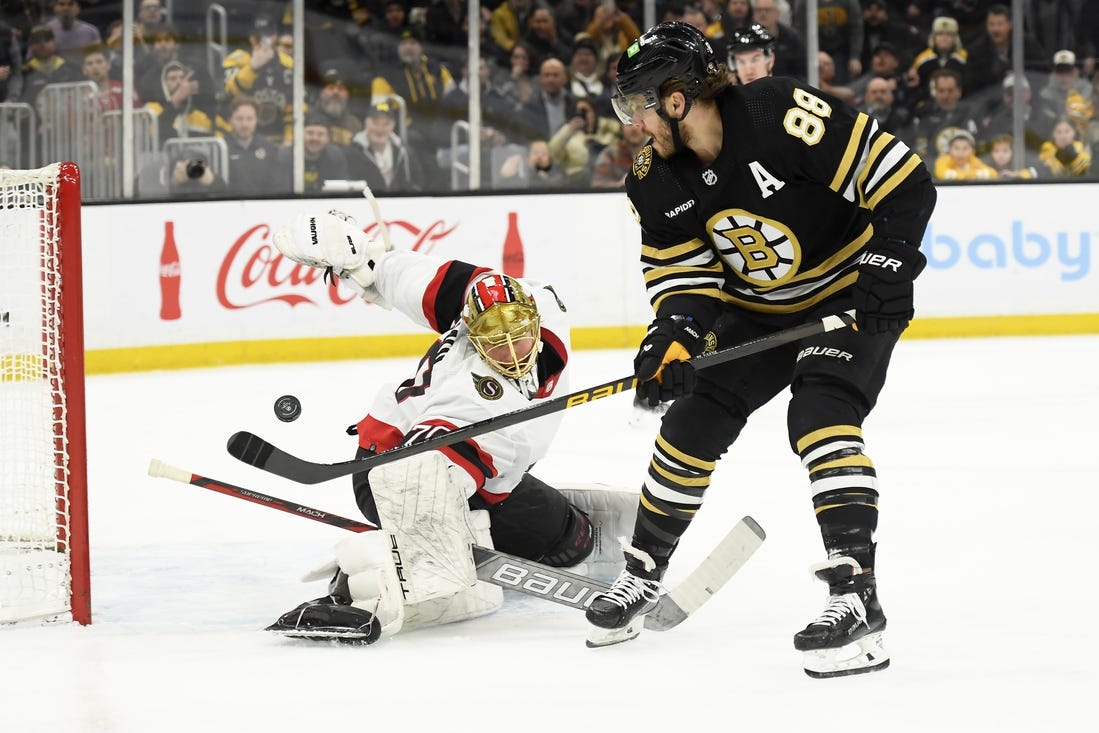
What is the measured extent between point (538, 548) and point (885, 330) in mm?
974

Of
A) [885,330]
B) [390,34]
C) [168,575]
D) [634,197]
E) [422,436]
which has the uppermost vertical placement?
[390,34]

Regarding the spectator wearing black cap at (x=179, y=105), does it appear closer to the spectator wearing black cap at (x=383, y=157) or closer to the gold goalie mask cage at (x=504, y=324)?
the spectator wearing black cap at (x=383, y=157)

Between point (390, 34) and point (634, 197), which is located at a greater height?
point (390, 34)

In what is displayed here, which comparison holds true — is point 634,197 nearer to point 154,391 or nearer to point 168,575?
point 168,575

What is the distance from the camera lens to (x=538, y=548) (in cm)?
311

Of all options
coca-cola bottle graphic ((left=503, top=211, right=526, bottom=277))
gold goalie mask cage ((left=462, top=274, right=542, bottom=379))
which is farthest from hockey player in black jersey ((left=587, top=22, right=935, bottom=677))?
coca-cola bottle graphic ((left=503, top=211, right=526, bottom=277))

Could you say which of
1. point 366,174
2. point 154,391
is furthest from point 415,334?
point 154,391

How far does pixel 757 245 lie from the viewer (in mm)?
2582

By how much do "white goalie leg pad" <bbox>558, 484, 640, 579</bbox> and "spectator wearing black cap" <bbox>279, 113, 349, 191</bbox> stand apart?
12.9 feet

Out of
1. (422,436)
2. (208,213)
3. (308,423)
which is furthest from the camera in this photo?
(208,213)

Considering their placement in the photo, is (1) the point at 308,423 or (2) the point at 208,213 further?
(2) the point at 208,213

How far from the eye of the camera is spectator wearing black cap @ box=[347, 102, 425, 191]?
701 centimetres

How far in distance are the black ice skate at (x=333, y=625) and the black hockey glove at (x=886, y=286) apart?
3.24 feet

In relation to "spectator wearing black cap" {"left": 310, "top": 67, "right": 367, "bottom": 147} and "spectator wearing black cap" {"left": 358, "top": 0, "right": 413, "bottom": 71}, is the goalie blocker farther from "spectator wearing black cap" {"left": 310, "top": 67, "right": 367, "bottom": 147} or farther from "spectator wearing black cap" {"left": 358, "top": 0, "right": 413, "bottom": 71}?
"spectator wearing black cap" {"left": 358, "top": 0, "right": 413, "bottom": 71}
